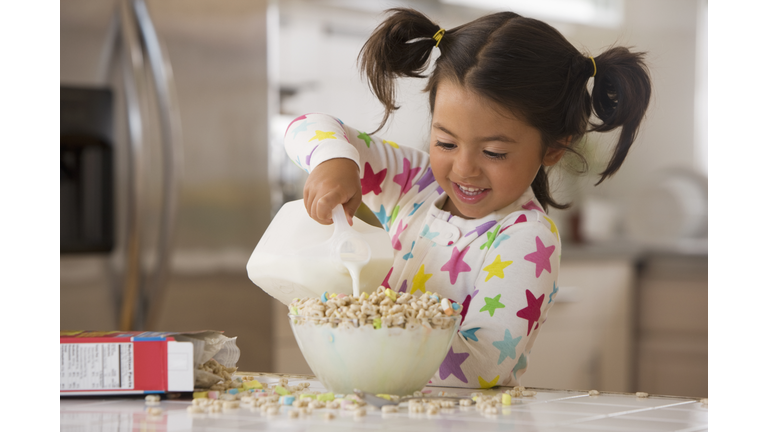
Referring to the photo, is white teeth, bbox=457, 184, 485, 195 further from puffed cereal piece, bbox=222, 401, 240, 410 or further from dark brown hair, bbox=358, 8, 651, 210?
puffed cereal piece, bbox=222, 401, 240, 410

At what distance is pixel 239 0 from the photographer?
79.0 inches

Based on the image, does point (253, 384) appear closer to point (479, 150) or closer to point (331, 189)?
point (331, 189)

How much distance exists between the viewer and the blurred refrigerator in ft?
5.79

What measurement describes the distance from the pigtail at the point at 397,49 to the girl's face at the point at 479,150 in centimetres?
11

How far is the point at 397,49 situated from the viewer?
113cm

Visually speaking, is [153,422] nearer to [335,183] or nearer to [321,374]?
[321,374]

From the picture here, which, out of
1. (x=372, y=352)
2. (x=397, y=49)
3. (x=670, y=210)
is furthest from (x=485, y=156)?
(x=670, y=210)

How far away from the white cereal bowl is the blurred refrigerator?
3.85 feet

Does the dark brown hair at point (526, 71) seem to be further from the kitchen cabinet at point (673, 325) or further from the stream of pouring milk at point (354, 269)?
the kitchen cabinet at point (673, 325)

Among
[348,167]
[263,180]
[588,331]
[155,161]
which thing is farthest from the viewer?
[588,331]

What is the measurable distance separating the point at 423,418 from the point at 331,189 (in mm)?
333

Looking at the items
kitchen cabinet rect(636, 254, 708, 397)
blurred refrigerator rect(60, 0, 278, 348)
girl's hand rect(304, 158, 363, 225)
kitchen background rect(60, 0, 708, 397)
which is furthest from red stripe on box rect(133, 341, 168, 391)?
kitchen cabinet rect(636, 254, 708, 397)

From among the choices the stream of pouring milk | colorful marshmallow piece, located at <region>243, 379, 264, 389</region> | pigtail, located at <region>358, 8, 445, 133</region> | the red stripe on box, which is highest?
pigtail, located at <region>358, 8, 445, 133</region>

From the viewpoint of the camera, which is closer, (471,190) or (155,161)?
(471,190)
